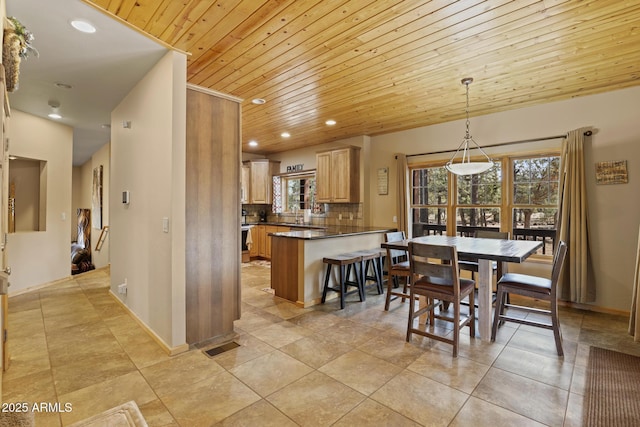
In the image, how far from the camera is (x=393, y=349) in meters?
2.80

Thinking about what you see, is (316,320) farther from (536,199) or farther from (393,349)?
(536,199)

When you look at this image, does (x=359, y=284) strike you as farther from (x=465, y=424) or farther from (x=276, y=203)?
(x=276, y=203)

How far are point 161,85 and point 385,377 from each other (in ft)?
10.1

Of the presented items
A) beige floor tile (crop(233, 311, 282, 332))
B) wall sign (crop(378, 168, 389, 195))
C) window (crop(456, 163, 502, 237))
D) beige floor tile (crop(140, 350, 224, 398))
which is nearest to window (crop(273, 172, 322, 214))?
wall sign (crop(378, 168, 389, 195))

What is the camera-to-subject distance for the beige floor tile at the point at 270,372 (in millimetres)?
2229

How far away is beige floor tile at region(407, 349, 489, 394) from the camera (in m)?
2.28

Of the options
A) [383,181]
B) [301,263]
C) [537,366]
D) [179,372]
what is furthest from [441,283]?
[383,181]

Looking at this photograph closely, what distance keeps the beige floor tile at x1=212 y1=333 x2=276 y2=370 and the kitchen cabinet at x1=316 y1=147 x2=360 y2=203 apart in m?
3.57

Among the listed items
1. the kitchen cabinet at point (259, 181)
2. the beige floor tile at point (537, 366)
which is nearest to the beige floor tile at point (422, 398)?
the beige floor tile at point (537, 366)

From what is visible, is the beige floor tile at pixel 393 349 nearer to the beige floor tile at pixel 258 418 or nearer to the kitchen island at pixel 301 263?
the beige floor tile at pixel 258 418

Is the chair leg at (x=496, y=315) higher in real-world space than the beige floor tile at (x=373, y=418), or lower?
higher

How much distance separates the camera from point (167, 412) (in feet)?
6.33

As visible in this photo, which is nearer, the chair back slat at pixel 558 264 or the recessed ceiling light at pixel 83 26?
the recessed ceiling light at pixel 83 26

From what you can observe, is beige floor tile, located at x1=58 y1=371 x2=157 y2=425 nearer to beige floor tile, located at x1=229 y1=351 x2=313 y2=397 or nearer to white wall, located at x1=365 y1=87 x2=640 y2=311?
beige floor tile, located at x1=229 y1=351 x2=313 y2=397
